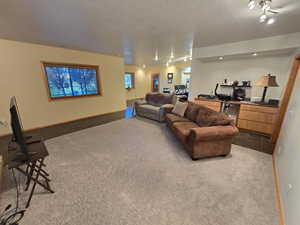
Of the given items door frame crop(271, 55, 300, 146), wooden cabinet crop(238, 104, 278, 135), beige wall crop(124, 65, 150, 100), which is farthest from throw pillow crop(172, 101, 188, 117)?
beige wall crop(124, 65, 150, 100)

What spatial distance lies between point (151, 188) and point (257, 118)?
358 cm

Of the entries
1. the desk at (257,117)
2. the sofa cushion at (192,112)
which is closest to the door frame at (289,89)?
the desk at (257,117)

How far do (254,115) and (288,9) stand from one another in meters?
2.50

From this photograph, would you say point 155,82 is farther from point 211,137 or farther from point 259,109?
point 211,137

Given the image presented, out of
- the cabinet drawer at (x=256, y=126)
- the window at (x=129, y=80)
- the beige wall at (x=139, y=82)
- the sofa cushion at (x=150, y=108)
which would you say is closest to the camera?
the cabinet drawer at (x=256, y=126)

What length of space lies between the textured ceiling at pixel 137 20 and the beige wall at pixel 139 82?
573 centimetres

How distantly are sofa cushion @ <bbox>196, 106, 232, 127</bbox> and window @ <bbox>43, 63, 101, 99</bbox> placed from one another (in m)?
4.07

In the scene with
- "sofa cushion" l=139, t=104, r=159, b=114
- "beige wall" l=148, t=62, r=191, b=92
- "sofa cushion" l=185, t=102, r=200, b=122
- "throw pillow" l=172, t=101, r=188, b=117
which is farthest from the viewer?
Answer: "beige wall" l=148, t=62, r=191, b=92

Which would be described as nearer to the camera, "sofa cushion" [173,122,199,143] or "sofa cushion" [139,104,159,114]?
"sofa cushion" [173,122,199,143]

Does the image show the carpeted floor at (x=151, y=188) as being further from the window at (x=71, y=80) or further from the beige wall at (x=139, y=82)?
the beige wall at (x=139, y=82)

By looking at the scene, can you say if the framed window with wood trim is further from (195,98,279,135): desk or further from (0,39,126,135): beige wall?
(195,98,279,135): desk

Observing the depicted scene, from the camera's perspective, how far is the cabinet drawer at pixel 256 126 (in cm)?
341

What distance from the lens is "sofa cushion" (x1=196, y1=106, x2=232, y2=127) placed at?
2455 millimetres

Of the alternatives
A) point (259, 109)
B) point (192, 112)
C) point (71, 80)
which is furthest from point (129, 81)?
point (259, 109)
